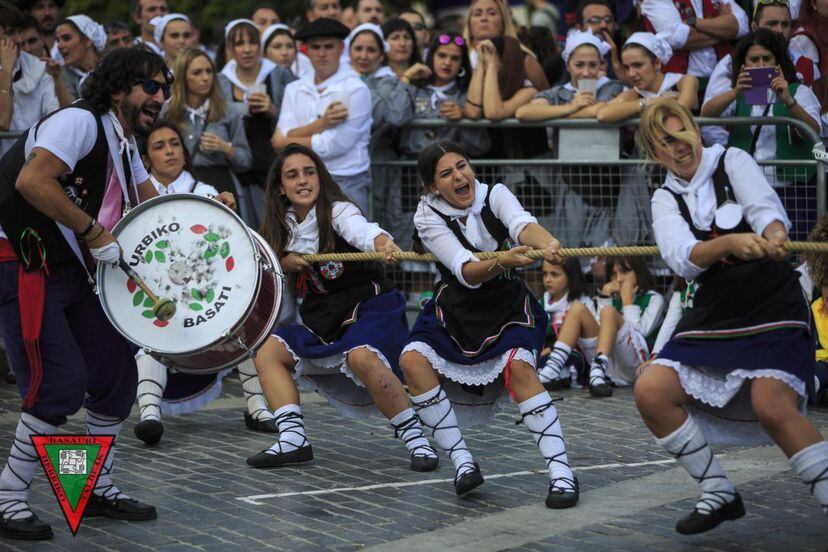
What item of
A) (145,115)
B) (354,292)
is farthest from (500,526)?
(145,115)

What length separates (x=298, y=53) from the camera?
11.9 meters

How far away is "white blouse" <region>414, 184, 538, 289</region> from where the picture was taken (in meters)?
6.17

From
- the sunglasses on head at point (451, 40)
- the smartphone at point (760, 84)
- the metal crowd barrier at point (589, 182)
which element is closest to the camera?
the smartphone at point (760, 84)

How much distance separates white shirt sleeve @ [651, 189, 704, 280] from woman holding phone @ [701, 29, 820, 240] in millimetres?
3796

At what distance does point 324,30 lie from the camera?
9.85 m

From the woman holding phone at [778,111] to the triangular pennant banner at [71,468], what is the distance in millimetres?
5450

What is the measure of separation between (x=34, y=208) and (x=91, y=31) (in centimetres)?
588

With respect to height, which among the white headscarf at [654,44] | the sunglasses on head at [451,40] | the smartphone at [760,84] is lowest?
the smartphone at [760,84]

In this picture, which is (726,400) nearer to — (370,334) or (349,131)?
(370,334)

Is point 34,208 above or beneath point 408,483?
above

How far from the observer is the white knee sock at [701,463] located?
5.21 meters

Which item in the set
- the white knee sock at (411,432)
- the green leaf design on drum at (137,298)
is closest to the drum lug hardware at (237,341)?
the green leaf design on drum at (137,298)

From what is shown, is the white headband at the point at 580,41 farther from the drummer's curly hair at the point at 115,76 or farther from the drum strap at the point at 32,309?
the drum strap at the point at 32,309

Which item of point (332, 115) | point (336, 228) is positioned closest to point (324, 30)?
point (332, 115)
